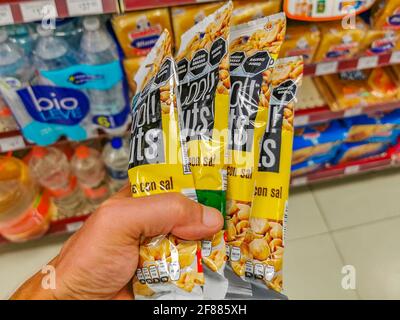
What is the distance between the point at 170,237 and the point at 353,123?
1223 mm

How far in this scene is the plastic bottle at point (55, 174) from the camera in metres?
1.54

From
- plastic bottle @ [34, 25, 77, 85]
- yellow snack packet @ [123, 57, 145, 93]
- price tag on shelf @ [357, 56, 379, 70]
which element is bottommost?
price tag on shelf @ [357, 56, 379, 70]

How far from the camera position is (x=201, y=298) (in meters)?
0.73

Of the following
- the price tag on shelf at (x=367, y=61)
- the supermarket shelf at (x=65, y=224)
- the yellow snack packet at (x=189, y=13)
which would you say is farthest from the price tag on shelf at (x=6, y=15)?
the price tag on shelf at (x=367, y=61)

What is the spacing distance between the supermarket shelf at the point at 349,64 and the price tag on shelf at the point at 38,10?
0.84 metres

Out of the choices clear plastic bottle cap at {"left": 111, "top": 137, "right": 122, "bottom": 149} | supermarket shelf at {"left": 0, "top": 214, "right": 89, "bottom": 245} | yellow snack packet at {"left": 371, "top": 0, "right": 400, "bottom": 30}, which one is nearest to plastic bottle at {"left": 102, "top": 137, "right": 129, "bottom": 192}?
clear plastic bottle cap at {"left": 111, "top": 137, "right": 122, "bottom": 149}

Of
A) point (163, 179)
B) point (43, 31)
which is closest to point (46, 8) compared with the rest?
point (43, 31)

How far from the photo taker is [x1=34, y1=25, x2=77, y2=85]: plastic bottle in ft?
3.76

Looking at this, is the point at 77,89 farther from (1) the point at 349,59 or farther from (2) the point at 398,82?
(2) the point at 398,82

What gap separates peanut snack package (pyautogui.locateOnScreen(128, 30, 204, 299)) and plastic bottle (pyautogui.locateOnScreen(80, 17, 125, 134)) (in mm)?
482

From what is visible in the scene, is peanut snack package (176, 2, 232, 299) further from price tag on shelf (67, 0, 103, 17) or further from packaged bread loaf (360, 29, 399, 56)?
packaged bread loaf (360, 29, 399, 56)

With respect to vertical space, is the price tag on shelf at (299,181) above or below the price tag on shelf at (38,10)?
below

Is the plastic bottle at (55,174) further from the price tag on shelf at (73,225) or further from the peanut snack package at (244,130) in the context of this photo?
the peanut snack package at (244,130)
